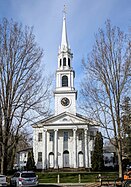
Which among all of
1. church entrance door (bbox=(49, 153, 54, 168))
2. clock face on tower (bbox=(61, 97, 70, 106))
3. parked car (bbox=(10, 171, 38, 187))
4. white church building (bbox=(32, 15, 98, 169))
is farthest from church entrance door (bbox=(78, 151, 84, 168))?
parked car (bbox=(10, 171, 38, 187))

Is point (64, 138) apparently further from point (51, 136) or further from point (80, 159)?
point (80, 159)

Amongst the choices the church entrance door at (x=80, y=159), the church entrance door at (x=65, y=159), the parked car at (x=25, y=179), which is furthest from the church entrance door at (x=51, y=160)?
the parked car at (x=25, y=179)

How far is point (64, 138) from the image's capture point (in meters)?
53.8

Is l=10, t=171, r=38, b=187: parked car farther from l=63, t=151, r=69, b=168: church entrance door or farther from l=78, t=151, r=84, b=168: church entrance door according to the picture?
l=63, t=151, r=69, b=168: church entrance door

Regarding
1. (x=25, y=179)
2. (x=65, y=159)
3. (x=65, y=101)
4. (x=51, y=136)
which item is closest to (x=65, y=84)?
(x=65, y=101)

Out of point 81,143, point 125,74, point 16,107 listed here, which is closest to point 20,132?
point 16,107

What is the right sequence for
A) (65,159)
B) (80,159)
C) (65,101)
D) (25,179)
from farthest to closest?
(65,101), (65,159), (80,159), (25,179)

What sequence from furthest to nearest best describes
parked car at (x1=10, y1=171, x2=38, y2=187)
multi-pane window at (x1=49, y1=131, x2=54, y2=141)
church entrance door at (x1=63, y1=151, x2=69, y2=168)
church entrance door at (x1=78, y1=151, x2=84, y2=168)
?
multi-pane window at (x1=49, y1=131, x2=54, y2=141) < church entrance door at (x1=63, y1=151, x2=69, y2=168) < church entrance door at (x1=78, y1=151, x2=84, y2=168) < parked car at (x1=10, y1=171, x2=38, y2=187)

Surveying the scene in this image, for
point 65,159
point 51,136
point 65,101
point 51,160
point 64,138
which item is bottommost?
point 51,160

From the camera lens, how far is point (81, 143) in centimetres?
5272

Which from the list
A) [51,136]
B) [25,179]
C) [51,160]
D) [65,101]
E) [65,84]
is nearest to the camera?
[25,179]

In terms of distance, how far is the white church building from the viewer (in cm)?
5094

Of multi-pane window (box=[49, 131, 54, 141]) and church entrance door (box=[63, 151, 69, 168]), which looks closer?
church entrance door (box=[63, 151, 69, 168])

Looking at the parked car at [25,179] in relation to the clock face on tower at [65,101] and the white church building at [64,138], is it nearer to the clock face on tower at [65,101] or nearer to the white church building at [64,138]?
Answer: the white church building at [64,138]
